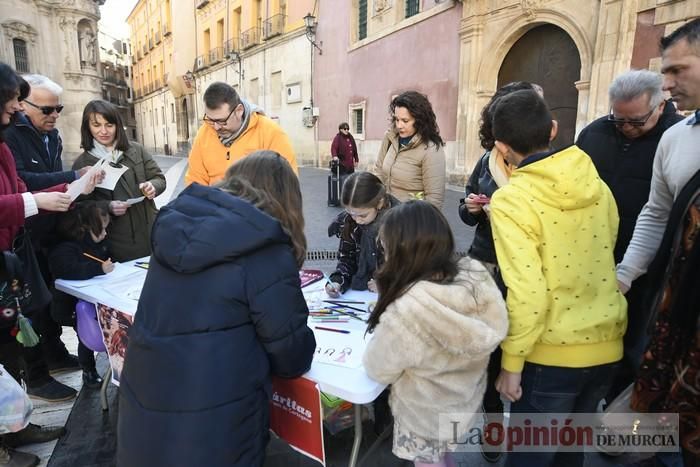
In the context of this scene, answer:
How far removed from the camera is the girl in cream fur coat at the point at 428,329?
128 centimetres

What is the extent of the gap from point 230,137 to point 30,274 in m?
1.30

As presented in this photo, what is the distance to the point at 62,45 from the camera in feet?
63.2


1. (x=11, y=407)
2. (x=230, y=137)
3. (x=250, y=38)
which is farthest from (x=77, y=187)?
(x=250, y=38)

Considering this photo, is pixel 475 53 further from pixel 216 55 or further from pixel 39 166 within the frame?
pixel 216 55

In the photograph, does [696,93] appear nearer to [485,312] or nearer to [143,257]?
[485,312]

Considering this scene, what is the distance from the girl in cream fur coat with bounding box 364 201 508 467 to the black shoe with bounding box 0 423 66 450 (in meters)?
1.83

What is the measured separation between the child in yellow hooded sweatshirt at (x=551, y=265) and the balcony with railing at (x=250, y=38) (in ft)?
68.0

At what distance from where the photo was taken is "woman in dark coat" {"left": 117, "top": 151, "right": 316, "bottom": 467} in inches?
47.9

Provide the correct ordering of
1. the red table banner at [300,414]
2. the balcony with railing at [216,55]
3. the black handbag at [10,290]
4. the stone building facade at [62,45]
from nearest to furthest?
the red table banner at [300,414] → the black handbag at [10,290] → the stone building facade at [62,45] → the balcony with railing at [216,55]

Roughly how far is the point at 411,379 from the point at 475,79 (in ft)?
29.1

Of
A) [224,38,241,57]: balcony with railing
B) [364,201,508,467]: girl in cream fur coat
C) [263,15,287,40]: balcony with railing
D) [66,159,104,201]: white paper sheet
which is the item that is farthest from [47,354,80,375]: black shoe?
[224,38,241,57]: balcony with railing

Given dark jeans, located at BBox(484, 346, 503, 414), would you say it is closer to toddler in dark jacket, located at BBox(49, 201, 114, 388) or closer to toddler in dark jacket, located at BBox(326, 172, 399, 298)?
toddler in dark jacket, located at BBox(326, 172, 399, 298)

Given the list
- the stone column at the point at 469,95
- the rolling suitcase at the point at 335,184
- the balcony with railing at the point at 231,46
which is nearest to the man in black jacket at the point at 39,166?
the rolling suitcase at the point at 335,184

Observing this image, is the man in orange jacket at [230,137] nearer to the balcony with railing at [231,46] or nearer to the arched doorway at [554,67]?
the arched doorway at [554,67]
